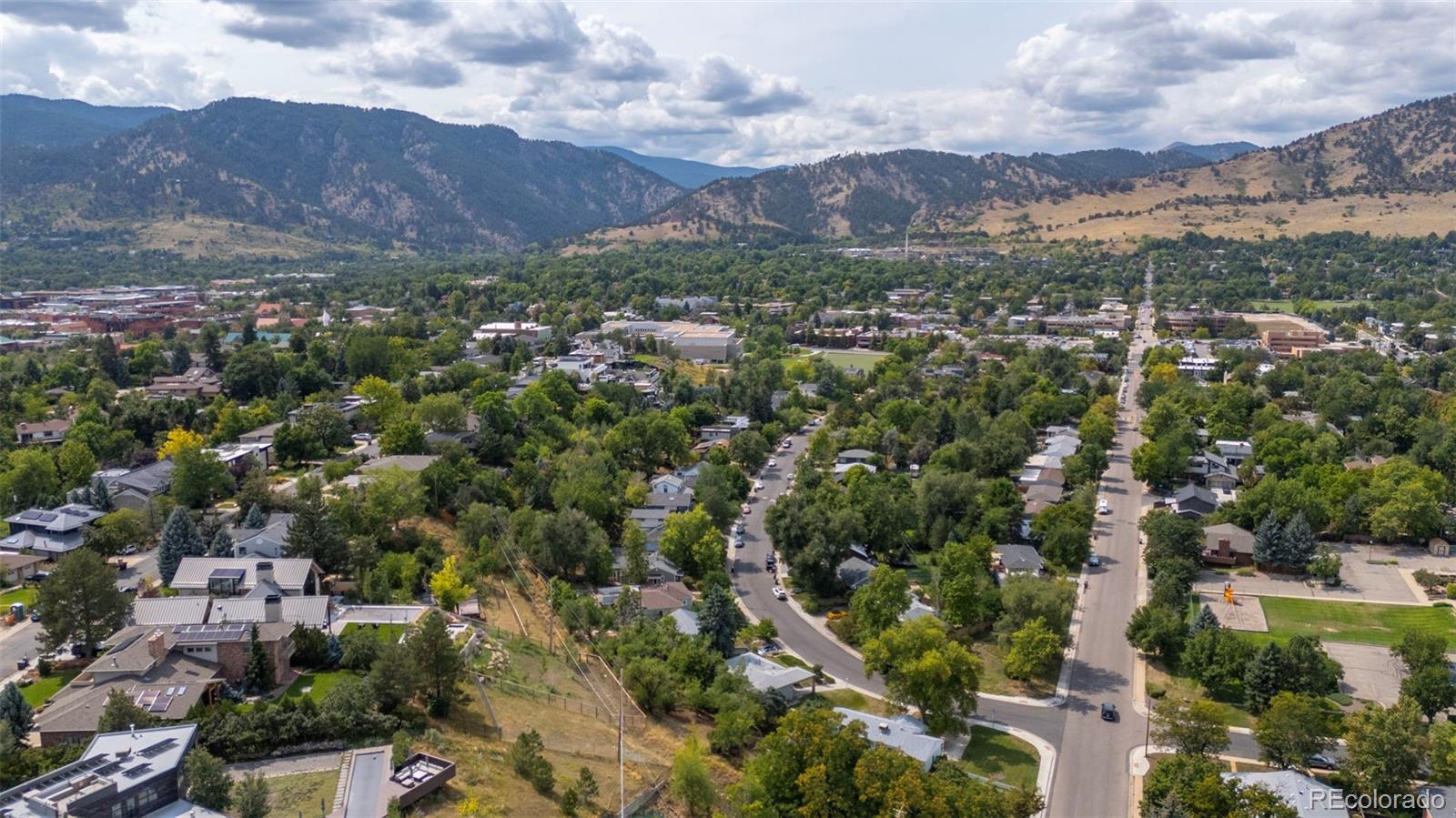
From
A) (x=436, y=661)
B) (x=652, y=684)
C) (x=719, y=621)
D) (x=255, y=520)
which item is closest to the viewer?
(x=436, y=661)

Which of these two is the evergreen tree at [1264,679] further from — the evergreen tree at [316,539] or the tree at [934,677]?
the evergreen tree at [316,539]

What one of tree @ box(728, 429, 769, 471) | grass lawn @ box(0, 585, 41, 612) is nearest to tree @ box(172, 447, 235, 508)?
grass lawn @ box(0, 585, 41, 612)

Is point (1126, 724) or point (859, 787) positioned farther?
point (1126, 724)

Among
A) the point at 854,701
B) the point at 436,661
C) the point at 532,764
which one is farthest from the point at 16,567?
the point at 854,701

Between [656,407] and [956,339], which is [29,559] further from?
[956,339]

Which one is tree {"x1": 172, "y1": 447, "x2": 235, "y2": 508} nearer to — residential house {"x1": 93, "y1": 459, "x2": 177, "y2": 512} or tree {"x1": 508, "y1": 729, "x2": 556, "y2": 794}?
residential house {"x1": 93, "y1": 459, "x2": 177, "y2": 512}

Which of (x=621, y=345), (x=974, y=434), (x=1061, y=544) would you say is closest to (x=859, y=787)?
(x=1061, y=544)

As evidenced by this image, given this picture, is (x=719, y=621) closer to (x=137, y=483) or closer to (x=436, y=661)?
(x=436, y=661)
